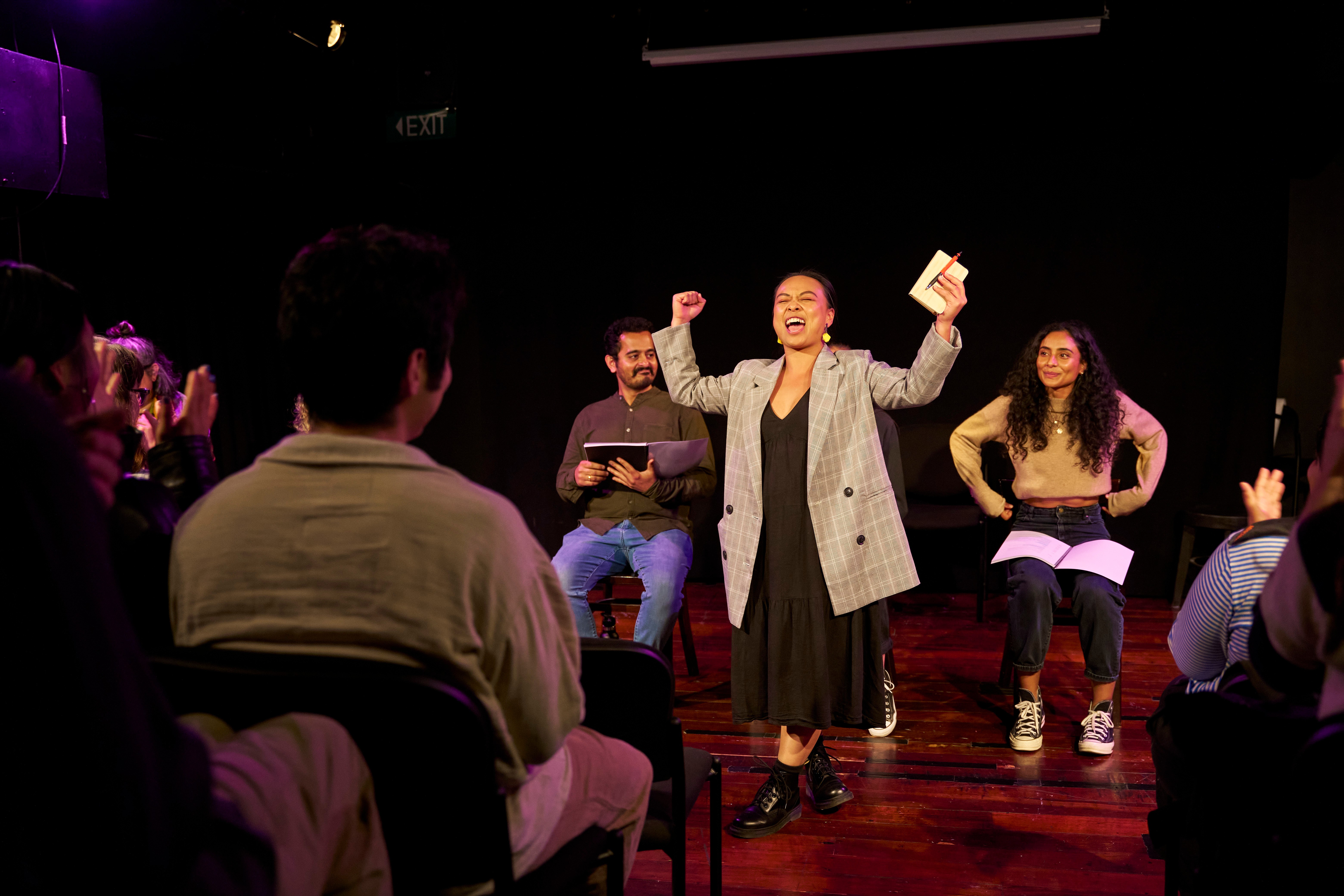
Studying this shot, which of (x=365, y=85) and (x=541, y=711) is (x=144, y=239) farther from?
(x=541, y=711)

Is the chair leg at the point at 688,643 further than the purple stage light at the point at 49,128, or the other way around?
the chair leg at the point at 688,643

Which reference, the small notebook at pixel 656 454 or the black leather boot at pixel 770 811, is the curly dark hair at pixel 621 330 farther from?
the black leather boot at pixel 770 811

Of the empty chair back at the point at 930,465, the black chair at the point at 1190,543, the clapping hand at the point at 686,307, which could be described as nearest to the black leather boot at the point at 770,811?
the clapping hand at the point at 686,307

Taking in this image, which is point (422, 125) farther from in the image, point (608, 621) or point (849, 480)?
point (849, 480)

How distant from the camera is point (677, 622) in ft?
15.4

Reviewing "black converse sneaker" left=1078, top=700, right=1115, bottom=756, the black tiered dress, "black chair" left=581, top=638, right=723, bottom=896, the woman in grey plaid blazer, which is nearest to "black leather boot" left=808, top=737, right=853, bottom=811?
the woman in grey plaid blazer

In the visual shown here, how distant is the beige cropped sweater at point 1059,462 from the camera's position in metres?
3.47

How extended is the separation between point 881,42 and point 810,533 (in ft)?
10.1

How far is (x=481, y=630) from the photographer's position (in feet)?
3.77

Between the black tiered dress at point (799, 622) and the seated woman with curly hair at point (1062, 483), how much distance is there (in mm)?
948

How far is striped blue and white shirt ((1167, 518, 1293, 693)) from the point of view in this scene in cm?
156

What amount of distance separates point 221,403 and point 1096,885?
534 centimetres

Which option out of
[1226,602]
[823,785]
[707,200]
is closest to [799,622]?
[823,785]

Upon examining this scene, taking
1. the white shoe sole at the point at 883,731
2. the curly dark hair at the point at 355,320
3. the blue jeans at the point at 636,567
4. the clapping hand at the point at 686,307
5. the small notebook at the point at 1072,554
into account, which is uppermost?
the clapping hand at the point at 686,307
